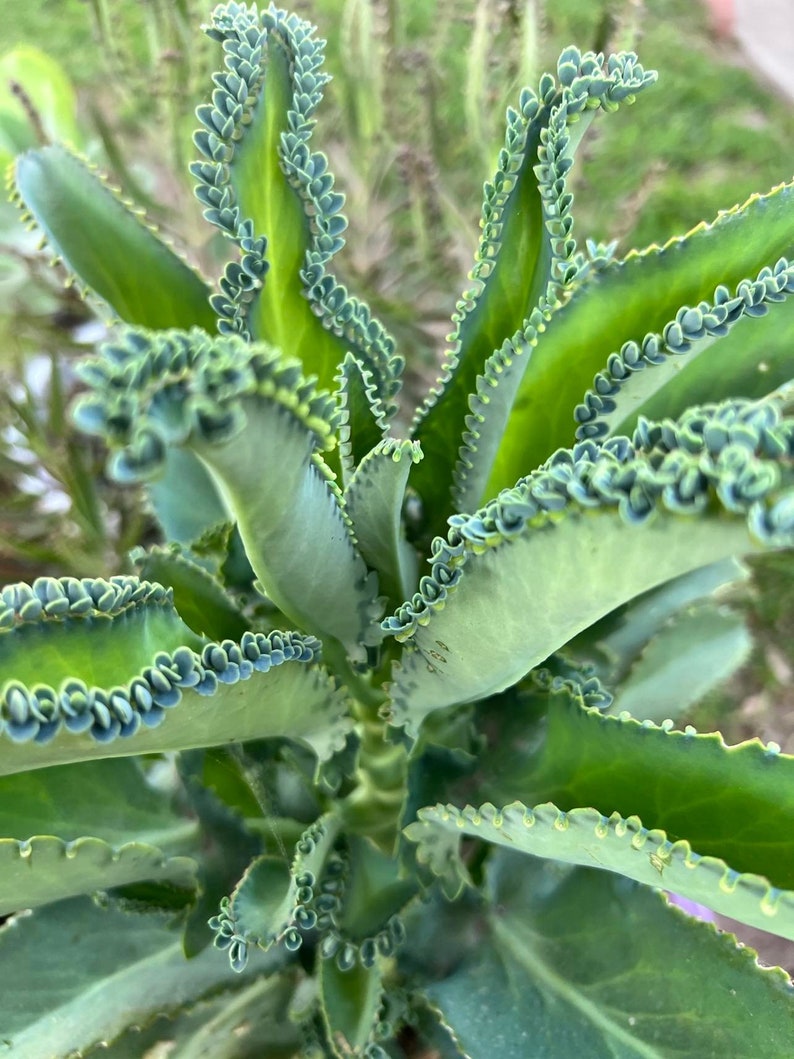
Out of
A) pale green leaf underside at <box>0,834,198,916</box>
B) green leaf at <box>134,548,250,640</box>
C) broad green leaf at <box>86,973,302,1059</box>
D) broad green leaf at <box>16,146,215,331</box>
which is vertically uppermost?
broad green leaf at <box>16,146,215,331</box>

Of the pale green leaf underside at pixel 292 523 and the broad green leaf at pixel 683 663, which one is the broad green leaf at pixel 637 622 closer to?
the broad green leaf at pixel 683 663

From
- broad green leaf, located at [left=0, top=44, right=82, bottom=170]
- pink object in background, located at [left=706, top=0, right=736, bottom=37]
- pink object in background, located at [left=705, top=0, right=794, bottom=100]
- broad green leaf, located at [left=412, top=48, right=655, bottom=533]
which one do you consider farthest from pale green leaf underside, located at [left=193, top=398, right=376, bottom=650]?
pink object in background, located at [left=706, top=0, right=736, bottom=37]

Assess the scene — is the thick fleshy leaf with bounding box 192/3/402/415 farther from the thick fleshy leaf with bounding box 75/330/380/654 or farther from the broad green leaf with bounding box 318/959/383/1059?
the broad green leaf with bounding box 318/959/383/1059

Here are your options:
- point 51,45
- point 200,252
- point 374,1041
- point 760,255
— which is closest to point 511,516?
point 760,255

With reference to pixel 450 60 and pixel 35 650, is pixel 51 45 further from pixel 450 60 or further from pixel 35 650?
pixel 35 650

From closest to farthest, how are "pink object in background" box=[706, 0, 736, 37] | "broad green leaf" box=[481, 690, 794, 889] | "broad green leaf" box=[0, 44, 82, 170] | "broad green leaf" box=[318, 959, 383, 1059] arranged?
"broad green leaf" box=[481, 690, 794, 889], "broad green leaf" box=[318, 959, 383, 1059], "broad green leaf" box=[0, 44, 82, 170], "pink object in background" box=[706, 0, 736, 37]

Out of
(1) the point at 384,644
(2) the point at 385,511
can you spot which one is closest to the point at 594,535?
(2) the point at 385,511

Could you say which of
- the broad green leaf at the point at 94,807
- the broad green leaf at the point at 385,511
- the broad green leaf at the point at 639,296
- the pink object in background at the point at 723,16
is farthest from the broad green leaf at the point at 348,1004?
the pink object in background at the point at 723,16
